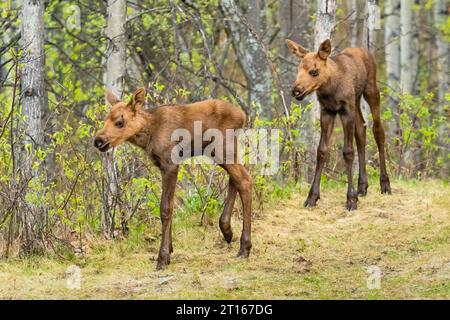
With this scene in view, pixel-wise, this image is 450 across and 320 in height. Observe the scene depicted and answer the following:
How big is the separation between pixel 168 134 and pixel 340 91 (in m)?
3.07

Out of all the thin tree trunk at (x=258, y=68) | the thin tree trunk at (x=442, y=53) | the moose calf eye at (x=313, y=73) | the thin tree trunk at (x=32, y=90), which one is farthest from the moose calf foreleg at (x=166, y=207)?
the thin tree trunk at (x=442, y=53)

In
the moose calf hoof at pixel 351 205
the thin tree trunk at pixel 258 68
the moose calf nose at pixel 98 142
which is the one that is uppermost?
the thin tree trunk at pixel 258 68

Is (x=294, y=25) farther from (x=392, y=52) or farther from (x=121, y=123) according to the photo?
(x=121, y=123)

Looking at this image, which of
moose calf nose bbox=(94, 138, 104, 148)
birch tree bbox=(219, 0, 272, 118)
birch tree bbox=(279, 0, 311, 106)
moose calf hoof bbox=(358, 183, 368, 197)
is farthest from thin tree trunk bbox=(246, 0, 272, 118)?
moose calf nose bbox=(94, 138, 104, 148)

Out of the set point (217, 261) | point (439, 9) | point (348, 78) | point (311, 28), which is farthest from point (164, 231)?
point (439, 9)

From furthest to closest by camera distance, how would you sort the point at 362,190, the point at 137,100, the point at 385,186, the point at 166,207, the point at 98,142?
1. the point at 385,186
2. the point at 362,190
3. the point at 166,207
4. the point at 137,100
5. the point at 98,142

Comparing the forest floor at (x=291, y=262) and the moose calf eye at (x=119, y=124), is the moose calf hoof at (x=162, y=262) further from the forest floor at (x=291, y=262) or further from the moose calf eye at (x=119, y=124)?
the moose calf eye at (x=119, y=124)

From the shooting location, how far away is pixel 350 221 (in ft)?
37.6

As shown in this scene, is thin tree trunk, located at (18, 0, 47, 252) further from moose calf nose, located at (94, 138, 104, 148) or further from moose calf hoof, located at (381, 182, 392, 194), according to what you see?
moose calf hoof, located at (381, 182, 392, 194)

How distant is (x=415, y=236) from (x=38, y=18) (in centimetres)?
543

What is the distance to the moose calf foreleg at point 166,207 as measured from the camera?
9.56m

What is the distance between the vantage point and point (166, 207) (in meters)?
9.65

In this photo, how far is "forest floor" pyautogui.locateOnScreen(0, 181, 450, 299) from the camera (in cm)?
878

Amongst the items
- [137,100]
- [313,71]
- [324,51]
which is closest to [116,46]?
[137,100]
